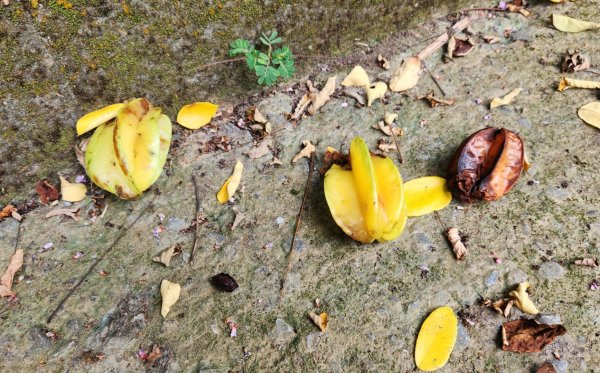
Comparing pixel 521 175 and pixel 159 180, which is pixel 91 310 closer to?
pixel 159 180

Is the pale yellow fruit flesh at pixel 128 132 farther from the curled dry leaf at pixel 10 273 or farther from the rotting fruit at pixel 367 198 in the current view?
the rotting fruit at pixel 367 198

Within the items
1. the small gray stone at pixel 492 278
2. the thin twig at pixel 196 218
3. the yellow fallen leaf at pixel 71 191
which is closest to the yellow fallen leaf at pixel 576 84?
the small gray stone at pixel 492 278

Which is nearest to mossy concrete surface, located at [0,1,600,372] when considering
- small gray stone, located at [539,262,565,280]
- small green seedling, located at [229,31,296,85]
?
small gray stone, located at [539,262,565,280]

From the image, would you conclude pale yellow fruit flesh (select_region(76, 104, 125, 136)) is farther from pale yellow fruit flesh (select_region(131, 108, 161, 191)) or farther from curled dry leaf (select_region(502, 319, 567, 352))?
curled dry leaf (select_region(502, 319, 567, 352))

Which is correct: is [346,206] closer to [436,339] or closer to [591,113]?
[436,339]

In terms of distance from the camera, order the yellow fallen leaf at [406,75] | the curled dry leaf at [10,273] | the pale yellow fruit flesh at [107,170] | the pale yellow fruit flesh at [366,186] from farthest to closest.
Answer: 1. the yellow fallen leaf at [406,75]
2. the pale yellow fruit flesh at [107,170]
3. the curled dry leaf at [10,273]
4. the pale yellow fruit flesh at [366,186]

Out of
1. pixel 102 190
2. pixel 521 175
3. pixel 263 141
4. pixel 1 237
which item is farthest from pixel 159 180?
pixel 521 175
